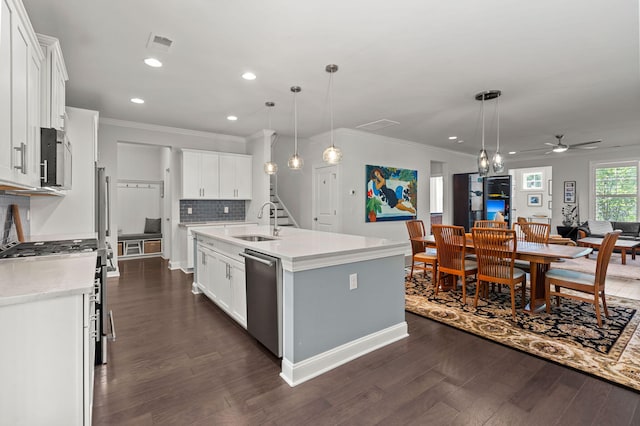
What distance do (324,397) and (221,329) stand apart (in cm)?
146

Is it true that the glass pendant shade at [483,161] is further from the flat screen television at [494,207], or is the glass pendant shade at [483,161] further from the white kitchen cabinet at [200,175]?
the white kitchen cabinet at [200,175]

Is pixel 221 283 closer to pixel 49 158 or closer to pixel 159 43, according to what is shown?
pixel 49 158

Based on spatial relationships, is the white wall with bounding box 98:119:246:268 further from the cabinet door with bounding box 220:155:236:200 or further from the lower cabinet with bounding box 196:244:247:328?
the lower cabinet with bounding box 196:244:247:328

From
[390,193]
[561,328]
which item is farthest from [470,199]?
[561,328]

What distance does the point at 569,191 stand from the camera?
28.5ft

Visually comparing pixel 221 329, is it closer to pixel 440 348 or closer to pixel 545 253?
pixel 440 348

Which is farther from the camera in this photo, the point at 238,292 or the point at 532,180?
the point at 532,180

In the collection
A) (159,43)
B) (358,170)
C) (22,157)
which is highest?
(159,43)

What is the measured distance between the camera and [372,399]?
1988 millimetres

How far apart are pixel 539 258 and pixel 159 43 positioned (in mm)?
4230

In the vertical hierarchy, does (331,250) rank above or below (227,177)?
below

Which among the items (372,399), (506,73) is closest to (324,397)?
(372,399)

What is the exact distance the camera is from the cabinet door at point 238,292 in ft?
9.44

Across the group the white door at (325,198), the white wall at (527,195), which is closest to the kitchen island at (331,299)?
the white door at (325,198)
